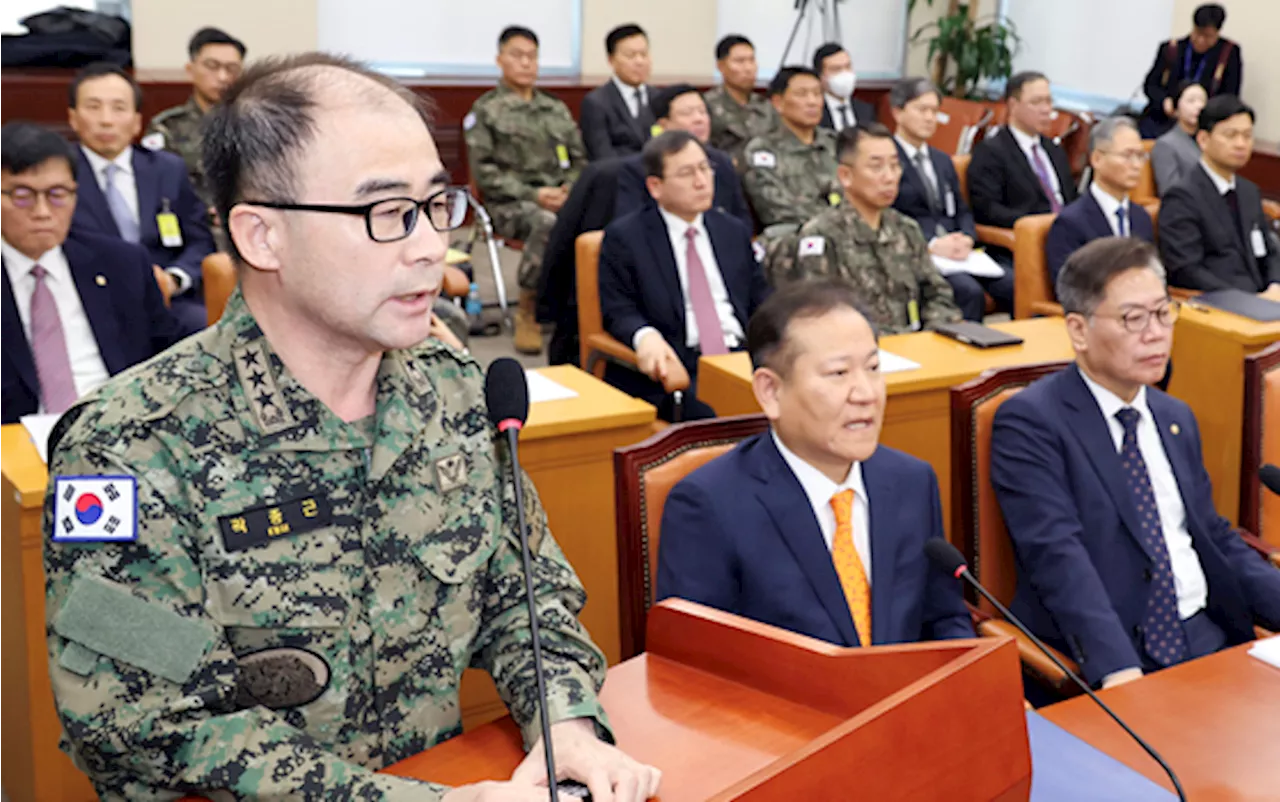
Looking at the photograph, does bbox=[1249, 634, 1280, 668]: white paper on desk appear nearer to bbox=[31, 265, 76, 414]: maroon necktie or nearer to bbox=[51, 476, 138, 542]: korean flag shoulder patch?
bbox=[51, 476, 138, 542]: korean flag shoulder patch

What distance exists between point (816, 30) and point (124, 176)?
6.68 m

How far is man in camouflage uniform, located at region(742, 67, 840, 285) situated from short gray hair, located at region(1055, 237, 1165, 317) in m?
3.30

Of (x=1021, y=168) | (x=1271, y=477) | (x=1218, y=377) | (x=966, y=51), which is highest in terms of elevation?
(x=966, y=51)

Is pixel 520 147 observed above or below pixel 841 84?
below

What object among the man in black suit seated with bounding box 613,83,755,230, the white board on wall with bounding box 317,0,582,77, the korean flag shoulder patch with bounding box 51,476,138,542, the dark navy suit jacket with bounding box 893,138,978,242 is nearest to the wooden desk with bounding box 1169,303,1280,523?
the man in black suit seated with bounding box 613,83,755,230

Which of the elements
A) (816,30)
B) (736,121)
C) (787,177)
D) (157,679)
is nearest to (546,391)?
(157,679)

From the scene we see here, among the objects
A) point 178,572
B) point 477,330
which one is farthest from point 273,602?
point 477,330

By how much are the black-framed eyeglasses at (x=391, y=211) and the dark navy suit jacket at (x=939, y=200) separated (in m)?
4.71

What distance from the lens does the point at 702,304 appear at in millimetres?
4145

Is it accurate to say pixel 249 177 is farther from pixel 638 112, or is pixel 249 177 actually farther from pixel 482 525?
pixel 638 112

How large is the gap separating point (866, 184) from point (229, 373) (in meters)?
3.21

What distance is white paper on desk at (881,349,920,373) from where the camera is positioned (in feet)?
10.8

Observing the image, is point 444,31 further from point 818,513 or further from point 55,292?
point 818,513

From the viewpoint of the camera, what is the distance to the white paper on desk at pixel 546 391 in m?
3.01
